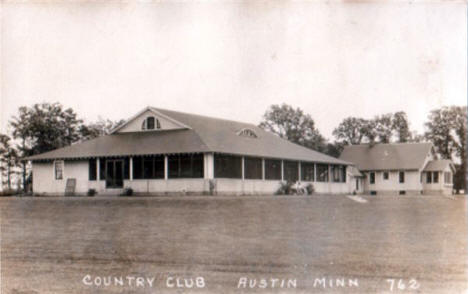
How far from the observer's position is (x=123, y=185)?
30547 millimetres

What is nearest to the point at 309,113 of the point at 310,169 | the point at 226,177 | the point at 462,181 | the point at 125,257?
the point at 310,169

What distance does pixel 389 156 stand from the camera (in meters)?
52.4

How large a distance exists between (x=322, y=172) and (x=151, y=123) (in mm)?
13673

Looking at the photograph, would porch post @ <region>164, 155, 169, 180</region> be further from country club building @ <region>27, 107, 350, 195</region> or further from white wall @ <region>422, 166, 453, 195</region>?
white wall @ <region>422, 166, 453, 195</region>

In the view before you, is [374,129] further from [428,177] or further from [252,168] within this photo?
[252,168]

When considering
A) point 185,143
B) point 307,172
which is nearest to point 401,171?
point 307,172

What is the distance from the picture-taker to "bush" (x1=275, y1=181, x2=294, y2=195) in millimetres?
34406

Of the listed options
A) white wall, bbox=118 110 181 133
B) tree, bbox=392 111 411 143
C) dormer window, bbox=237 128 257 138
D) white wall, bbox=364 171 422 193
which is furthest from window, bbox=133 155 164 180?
tree, bbox=392 111 411 143

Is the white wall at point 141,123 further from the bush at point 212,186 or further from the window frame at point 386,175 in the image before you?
the window frame at point 386,175

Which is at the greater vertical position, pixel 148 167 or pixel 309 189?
pixel 148 167

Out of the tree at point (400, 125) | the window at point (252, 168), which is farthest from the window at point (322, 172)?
the tree at point (400, 125)

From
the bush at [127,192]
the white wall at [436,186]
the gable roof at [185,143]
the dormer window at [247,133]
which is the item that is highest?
the dormer window at [247,133]

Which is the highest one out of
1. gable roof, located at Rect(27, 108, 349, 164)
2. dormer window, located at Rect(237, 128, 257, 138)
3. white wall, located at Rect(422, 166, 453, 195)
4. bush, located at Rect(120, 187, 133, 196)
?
dormer window, located at Rect(237, 128, 257, 138)

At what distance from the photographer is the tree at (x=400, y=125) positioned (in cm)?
5678
